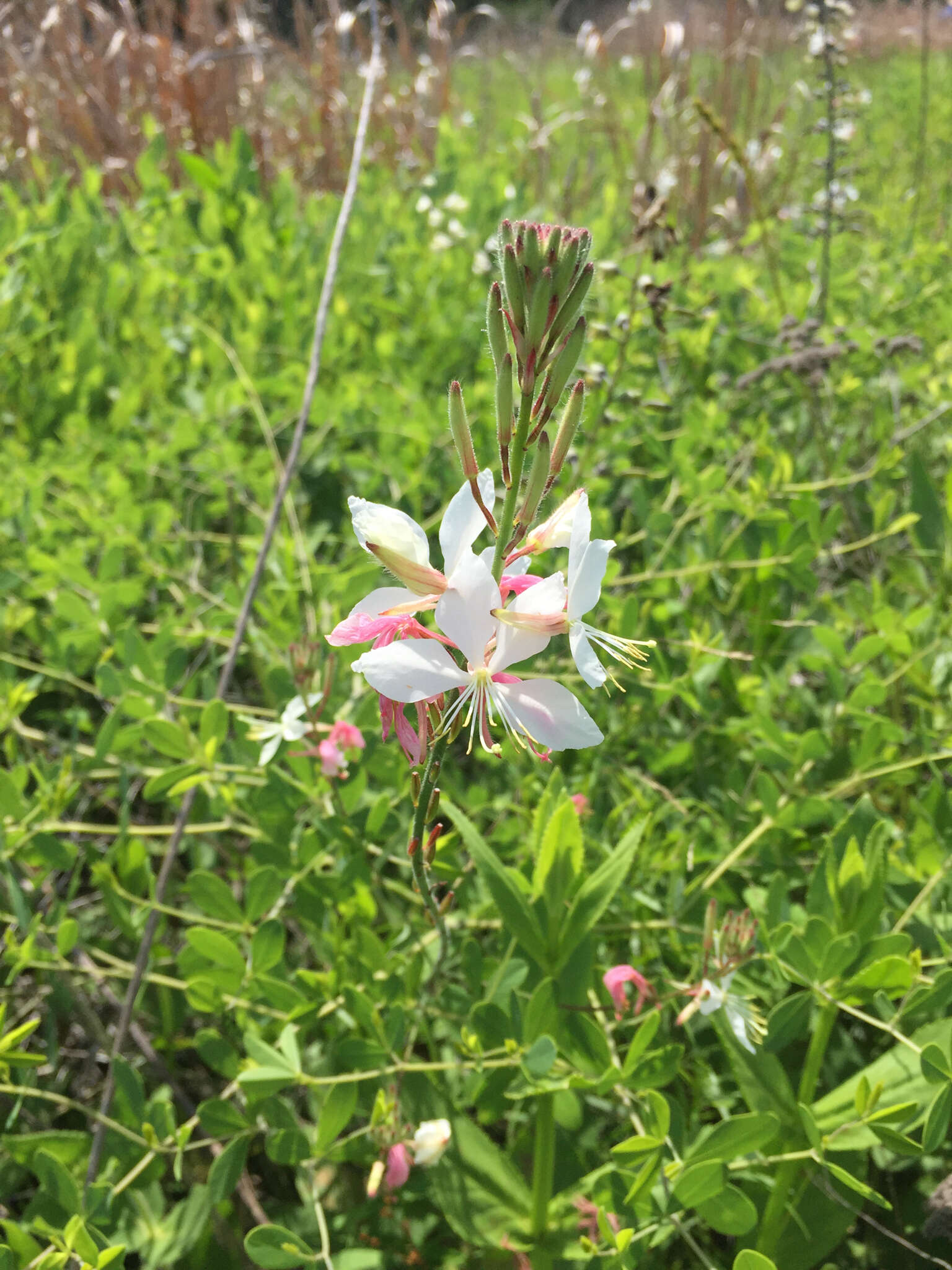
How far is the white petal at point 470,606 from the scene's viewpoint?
2.31ft

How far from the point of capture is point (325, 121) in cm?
477

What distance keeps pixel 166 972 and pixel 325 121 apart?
4.63 metres

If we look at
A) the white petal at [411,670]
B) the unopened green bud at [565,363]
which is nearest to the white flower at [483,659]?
the white petal at [411,670]

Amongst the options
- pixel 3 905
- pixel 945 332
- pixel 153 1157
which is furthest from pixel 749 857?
pixel 945 332

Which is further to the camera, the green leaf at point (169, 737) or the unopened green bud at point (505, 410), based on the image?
the green leaf at point (169, 737)

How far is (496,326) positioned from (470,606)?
22 cm

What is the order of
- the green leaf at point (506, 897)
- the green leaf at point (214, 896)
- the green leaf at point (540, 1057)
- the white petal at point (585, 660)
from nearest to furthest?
the white petal at point (585, 660) < the green leaf at point (540, 1057) < the green leaf at point (506, 897) < the green leaf at point (214, 896)

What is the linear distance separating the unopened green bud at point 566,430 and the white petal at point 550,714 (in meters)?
0.18

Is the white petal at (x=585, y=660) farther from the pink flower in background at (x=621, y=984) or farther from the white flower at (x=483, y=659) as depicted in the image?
the pink flower in background at (x=621, y=984)

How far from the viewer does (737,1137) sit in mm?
946

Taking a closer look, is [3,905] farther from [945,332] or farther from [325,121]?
[325,121]

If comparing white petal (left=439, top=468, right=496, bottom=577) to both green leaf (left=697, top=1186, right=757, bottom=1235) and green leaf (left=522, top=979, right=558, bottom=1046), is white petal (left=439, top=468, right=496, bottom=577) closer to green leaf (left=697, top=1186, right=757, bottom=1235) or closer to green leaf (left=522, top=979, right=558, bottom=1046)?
green leaf (left=522, top=979, right=558, bottom=1046)

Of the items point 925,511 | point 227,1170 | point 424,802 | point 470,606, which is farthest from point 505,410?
point 925,511

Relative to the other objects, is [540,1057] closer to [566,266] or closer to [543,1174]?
[543,1174]
